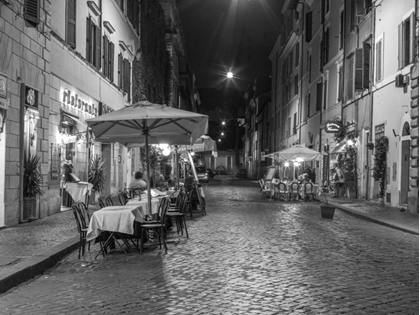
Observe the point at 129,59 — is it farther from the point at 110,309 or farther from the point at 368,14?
the point at 110,309

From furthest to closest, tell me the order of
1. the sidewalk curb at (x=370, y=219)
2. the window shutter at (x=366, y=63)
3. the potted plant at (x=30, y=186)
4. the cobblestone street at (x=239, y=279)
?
the window shutter at (x=366, y=63)
the potted plant at (x=30, y=186)
the sidewalk curb at (x=370, y=219)
the cobblestone street at (x=239, y=279)

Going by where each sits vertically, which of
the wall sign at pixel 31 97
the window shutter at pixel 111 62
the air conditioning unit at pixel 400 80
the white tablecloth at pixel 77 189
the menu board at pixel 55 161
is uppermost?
the window shutter at pixel 111 62

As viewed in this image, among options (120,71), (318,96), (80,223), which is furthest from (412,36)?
(318,96)

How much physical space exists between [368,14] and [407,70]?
5.76 metres

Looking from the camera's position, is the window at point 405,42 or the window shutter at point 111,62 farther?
the window shutter at point 111,62

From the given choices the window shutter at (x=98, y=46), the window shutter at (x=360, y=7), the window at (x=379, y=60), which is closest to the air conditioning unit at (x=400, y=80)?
the window at (x=379, y=60)

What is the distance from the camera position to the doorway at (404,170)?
1809 centimetres

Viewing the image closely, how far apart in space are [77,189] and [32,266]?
29.7 ft

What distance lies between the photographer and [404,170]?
1816 cm

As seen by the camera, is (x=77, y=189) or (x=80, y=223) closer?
(x=80, y=223)

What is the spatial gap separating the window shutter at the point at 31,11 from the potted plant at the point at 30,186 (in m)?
3.35

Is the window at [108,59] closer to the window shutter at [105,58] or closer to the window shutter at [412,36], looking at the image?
the window shutter at [105,58]

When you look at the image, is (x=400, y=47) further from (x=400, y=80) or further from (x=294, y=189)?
(x=294, y=189)

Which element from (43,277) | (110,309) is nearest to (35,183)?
(43,277)
